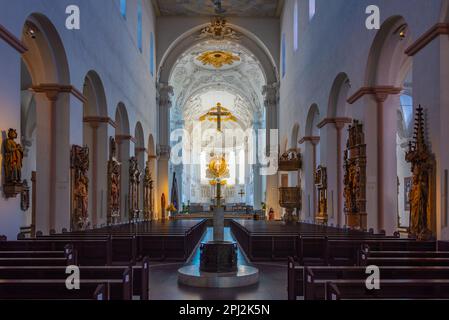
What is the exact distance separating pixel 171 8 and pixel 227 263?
810 inches

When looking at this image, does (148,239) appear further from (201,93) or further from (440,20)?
(201,93)

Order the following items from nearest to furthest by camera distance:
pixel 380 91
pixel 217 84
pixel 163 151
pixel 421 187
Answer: pixel 421 187
pixel 380 91
pixel 163 151
pixel 217 84

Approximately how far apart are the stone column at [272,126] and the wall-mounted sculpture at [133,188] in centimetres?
920

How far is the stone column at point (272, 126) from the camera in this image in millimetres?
28484

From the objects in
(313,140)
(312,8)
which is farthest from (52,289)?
(312,8)

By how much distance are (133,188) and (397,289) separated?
1646 centimetres

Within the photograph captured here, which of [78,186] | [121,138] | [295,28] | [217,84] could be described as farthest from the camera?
Result: [217,84]

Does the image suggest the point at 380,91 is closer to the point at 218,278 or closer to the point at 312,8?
the point at 218,278

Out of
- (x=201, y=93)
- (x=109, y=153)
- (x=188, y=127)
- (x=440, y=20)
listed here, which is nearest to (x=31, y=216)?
(x=109, y=153)

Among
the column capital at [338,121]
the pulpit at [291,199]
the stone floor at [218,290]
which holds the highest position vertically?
the column capital at [338,121]

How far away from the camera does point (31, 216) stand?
66.2ft

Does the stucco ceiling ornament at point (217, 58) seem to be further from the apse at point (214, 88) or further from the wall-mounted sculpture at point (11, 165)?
the wall-mounted sculpture at point (11, 165)

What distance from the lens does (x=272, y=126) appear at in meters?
29.1

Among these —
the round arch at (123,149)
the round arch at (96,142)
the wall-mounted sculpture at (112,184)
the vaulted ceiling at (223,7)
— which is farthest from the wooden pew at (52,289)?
the vaulted ceiling at (223,7)
